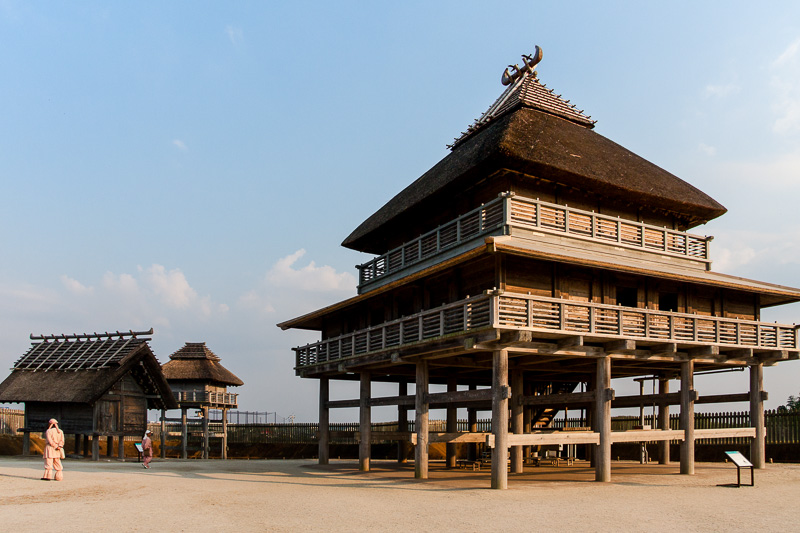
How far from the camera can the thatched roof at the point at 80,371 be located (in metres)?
33.2

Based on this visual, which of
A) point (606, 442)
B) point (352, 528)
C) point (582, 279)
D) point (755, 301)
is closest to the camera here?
point (352, 528)

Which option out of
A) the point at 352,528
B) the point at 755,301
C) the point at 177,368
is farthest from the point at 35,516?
the point at 177,368

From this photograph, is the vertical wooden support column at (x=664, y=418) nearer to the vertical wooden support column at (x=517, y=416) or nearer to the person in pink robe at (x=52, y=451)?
the vertical wooden support column at (x=517, y=416)

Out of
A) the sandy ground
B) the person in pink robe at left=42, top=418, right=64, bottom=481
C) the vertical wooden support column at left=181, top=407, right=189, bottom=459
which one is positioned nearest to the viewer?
the sandy ground

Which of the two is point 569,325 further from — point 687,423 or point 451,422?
point 451,422

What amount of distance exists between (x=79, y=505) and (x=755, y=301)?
2119cm

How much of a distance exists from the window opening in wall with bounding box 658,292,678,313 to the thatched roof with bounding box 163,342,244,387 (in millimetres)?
31239

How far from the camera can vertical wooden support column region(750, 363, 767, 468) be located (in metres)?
23.7

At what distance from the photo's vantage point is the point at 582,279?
68.2 ft

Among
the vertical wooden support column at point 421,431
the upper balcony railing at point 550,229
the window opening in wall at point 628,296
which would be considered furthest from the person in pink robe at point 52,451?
the window opening in wall at point 628,296

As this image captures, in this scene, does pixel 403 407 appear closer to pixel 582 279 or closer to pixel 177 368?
pixel 582 279

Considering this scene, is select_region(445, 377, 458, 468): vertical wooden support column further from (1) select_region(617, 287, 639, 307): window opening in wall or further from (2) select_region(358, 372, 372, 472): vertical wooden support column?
(1) select_region(617, 287, 639, 307): window opening in wall

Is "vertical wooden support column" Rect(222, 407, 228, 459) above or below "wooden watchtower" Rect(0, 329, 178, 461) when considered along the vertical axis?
below

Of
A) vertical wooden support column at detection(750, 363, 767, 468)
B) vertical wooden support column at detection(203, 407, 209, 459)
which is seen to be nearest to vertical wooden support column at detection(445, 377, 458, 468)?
vertical wooden support column at detection(750, 363, 767, 468)
